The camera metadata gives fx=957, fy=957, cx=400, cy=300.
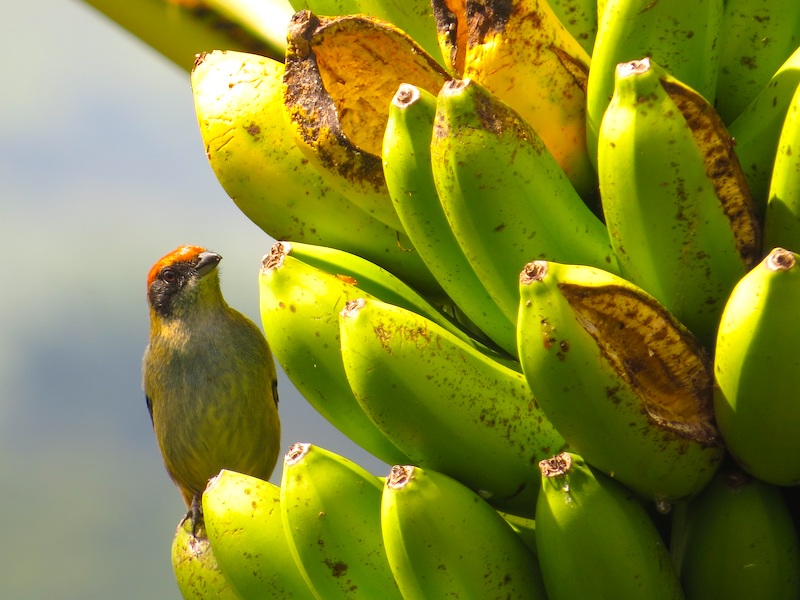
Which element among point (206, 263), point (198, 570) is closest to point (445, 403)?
point (198, 570)

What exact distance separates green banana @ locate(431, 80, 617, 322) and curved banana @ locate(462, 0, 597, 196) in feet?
0.46

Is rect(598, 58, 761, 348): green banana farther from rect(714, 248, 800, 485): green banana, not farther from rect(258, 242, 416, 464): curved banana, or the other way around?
rect(258, 242, 416, 464): curved banana

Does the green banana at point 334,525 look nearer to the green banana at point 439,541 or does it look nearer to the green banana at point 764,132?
the green banana at point 439,541

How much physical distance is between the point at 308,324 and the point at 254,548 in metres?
0.36

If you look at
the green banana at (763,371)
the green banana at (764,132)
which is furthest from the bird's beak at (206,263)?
the green banana at (763,371)

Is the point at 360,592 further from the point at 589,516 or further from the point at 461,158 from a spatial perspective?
the point at 461,158

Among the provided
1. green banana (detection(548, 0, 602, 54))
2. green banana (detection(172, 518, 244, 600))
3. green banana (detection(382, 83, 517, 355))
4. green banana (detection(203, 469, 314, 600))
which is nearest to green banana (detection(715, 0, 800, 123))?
green banana (detection(548, 0, 602, 54))

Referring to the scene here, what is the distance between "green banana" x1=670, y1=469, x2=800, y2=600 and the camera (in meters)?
1.10

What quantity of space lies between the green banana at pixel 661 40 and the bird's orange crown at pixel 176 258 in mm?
2102

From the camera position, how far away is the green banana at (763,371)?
96 cm

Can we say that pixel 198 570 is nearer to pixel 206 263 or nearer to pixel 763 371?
pixel 763 371

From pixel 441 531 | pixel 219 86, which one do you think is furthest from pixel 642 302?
pixel 219 86

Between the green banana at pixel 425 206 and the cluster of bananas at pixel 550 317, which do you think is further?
the green banana at pixel 425 206

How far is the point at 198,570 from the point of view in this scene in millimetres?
1613
